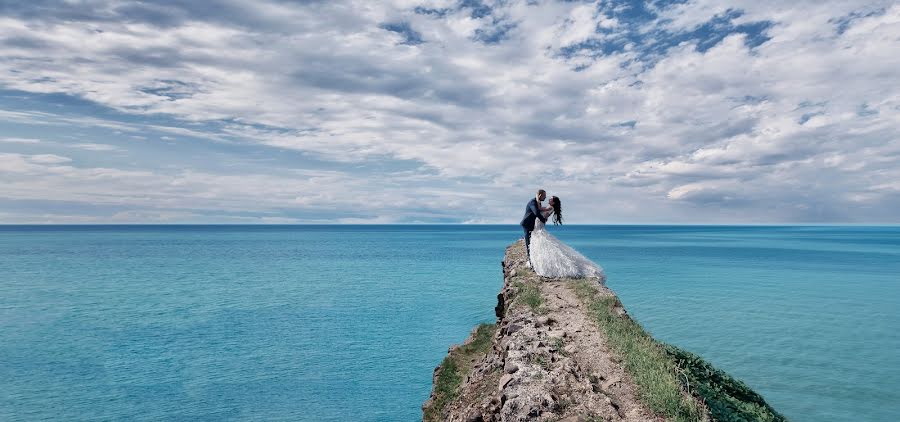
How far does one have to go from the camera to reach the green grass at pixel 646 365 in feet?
29.6

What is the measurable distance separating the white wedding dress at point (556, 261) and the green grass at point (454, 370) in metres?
4.58

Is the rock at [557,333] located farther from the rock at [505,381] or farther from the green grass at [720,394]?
the rock at [505,381]

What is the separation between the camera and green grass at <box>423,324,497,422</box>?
16.6 meters

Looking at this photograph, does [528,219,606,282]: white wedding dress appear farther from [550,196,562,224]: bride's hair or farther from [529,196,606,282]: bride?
[550,196,562,224]: bride's hair

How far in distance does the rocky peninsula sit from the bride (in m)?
2.68

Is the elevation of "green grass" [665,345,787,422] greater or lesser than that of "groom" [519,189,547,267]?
lesser

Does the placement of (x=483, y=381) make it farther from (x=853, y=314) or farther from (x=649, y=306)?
(x=853, y=314)

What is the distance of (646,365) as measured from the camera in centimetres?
1083

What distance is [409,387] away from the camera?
25.8m

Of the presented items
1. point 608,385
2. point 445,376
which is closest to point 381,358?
point 445,376

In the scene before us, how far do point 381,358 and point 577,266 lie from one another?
15.8 metres

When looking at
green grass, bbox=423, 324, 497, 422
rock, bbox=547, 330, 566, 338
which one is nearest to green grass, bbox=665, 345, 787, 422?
rock, bbox=547, 330, 566, 338

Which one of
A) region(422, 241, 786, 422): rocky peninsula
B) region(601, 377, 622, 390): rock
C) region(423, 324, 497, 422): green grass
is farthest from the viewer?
region(423, 324, 497, 422): green grass

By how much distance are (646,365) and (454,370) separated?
34.3 feet
